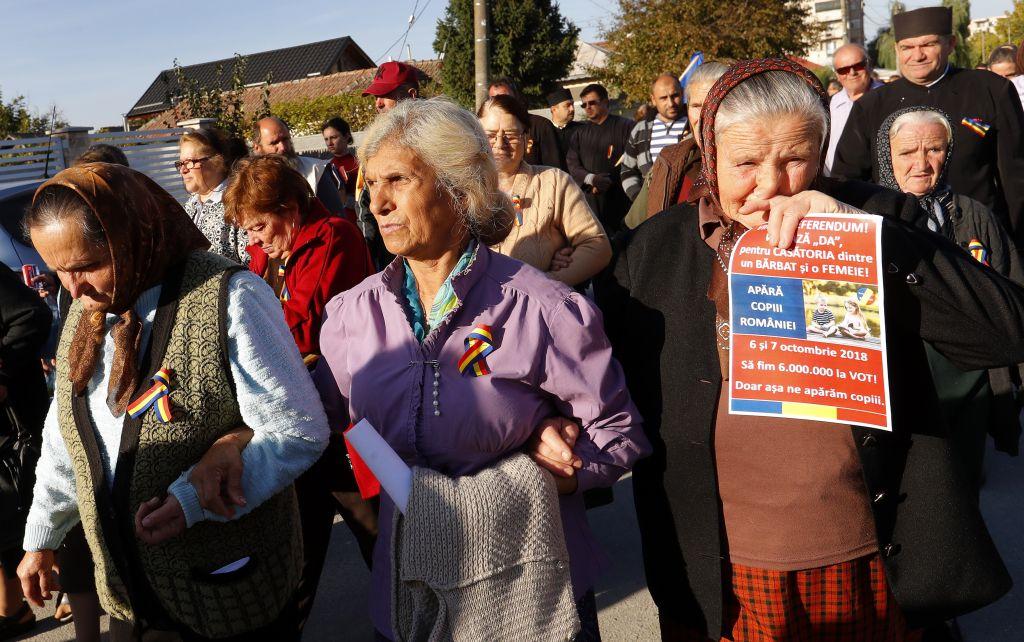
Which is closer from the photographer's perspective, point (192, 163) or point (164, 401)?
→ point (164, 401)

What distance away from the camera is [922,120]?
3.95m

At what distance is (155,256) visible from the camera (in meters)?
2.28

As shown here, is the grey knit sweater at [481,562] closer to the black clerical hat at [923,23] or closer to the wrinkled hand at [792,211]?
the wrinkled hand at [792,211]

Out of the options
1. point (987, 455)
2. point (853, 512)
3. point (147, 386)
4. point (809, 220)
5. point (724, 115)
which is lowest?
point (987, 455)

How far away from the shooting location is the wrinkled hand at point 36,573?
8.02ft

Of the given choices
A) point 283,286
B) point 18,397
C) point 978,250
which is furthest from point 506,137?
point 18,397

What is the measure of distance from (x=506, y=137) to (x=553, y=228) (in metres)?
0.56

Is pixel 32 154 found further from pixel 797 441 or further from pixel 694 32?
pixel 694 32

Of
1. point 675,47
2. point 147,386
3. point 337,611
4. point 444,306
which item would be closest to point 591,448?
point 444,306

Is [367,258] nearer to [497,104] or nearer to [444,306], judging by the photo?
[497,104]

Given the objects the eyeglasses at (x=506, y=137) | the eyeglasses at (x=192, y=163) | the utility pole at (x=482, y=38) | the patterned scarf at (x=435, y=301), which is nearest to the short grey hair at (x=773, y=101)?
the patterned scarf at (x=435, y=301)

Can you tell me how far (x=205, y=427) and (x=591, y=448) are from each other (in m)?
0.97

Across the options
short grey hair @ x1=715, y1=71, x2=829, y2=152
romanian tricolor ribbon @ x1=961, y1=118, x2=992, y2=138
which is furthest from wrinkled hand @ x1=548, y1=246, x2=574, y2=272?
romanian tricolor ribbon @ x1=961, y1=118, x2=992, y2=138

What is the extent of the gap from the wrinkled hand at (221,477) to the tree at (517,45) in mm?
38493
